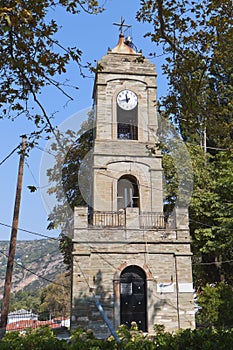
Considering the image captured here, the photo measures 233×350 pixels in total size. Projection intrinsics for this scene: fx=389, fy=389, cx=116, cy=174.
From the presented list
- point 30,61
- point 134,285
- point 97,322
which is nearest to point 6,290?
point 97,322

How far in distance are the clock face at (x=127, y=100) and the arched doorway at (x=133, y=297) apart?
7529mm

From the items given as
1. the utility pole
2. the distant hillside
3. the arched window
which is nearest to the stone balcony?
the arched window

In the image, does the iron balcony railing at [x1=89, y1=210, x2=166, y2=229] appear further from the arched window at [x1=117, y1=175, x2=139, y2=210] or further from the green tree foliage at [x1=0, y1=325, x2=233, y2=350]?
the green tree foliage at [x1=0, y1=325, x2=233, y2=350]

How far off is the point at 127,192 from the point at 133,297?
4815 millimetres

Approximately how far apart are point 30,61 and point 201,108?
11.8 ft

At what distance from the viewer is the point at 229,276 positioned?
21.5m

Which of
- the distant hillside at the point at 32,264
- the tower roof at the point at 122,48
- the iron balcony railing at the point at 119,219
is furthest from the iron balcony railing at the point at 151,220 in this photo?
the distant hillside at the point at 32,264

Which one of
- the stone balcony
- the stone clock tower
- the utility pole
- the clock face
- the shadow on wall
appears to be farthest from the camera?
the clock face

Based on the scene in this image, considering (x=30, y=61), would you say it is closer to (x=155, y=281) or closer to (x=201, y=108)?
(x=201, y=108)

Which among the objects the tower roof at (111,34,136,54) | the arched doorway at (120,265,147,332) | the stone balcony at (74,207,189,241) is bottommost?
the arched doorway at (120,265,147,332)

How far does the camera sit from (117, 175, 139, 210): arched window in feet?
56.2

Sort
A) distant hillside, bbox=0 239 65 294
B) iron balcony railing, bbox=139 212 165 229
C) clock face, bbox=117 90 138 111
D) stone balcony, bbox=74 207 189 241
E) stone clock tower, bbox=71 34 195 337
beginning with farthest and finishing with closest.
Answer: distant hillside, bbox=0 239 65 294 → clock face, bbox=117 90 138 111 → iron balcony railing, bbox=139 212 165 229 → stone balcony, bbox=74 207 189 241 → stone clock tower, bbox=71 34 195 337

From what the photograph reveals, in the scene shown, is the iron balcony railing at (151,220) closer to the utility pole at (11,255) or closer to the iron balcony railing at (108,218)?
the iron balcony railing at (108,218)

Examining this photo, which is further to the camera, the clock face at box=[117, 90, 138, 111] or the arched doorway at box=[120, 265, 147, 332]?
the clock face at box=[117, 90, 138, 111]
